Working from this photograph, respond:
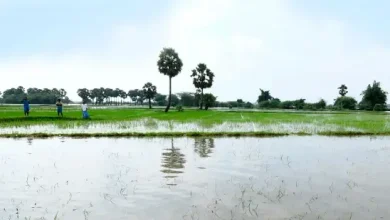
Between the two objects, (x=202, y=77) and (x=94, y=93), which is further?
(x=94, y=93)

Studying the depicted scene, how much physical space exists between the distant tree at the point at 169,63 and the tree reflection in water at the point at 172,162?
3571cm

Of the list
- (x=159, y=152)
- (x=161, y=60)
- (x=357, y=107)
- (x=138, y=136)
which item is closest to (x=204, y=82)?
(x=161, y=60)

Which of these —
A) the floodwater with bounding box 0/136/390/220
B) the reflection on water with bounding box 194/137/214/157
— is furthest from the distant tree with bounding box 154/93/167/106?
the floodwater with bounding box 0/136/390/220

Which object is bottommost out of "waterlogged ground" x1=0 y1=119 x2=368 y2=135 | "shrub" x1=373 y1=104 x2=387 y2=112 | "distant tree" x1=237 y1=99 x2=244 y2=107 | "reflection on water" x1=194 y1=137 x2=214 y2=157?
"reflection on water" x1=194 y1=137 x2=214 y2=157

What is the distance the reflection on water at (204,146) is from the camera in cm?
1068

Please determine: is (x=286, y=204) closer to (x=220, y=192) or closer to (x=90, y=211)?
(x=220, y=192)

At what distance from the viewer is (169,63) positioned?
1839 inches

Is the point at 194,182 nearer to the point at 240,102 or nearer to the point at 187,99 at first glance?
the point at 240,102

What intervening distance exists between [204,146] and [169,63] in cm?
3542

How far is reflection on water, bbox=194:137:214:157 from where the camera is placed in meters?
10.7

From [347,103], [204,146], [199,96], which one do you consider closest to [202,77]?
[199,96]

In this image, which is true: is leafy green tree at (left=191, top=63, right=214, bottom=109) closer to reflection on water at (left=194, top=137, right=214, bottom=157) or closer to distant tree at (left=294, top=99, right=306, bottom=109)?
distant tree at (left=294, top=99, right=306, bottom=109)

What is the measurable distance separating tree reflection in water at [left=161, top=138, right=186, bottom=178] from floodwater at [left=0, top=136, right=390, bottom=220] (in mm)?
21

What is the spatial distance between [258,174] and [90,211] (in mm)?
3773
